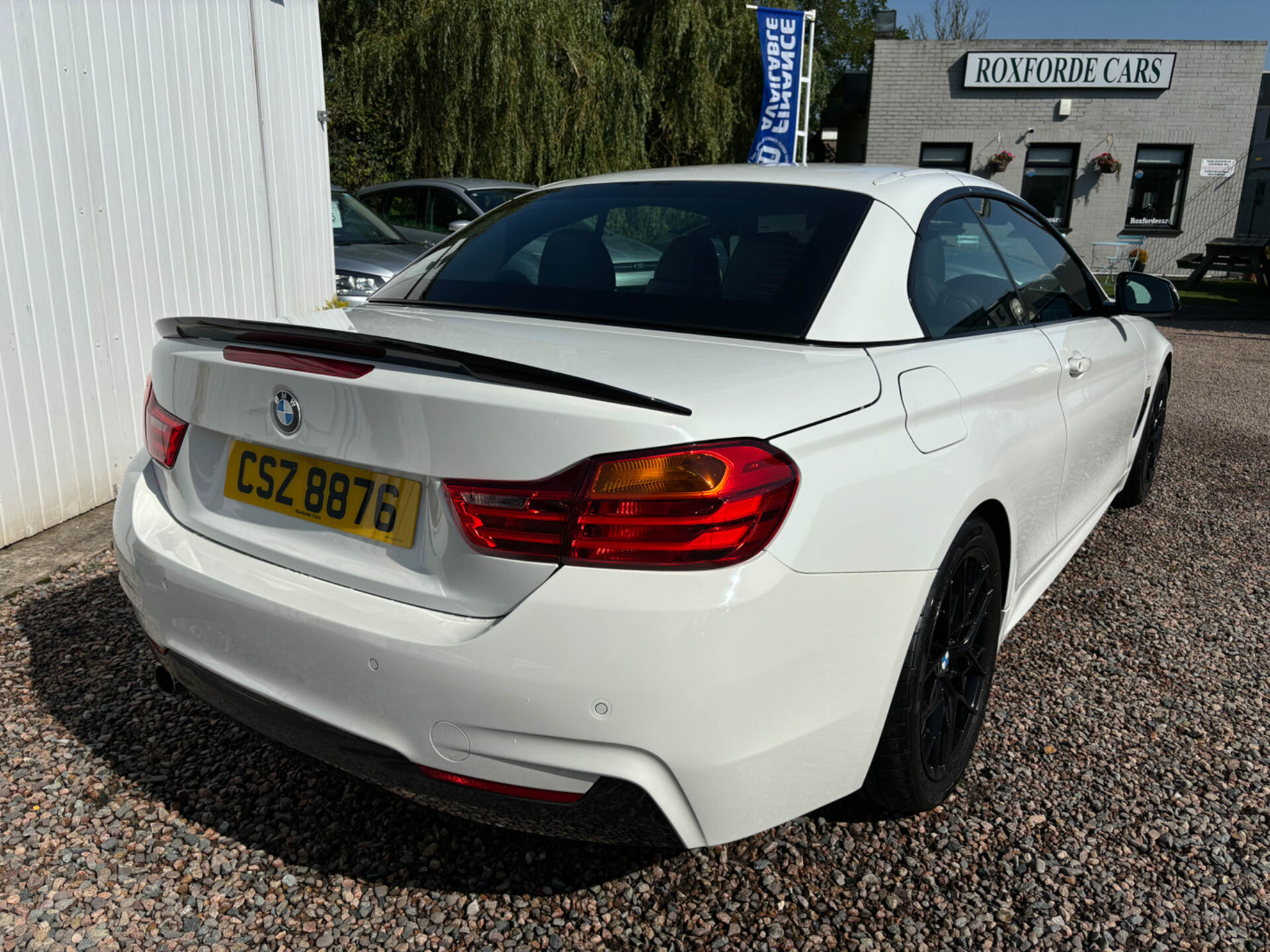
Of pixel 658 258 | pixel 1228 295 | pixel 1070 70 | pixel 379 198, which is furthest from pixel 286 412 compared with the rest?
pixel 1070 70

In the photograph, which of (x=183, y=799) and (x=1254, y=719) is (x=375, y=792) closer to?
(x=183, y=799)

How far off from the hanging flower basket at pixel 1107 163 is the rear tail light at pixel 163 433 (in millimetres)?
20285

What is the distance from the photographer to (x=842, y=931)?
1.92m

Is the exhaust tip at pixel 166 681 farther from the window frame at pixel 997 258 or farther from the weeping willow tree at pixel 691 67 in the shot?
the weeping willow tree at pixel 691 67

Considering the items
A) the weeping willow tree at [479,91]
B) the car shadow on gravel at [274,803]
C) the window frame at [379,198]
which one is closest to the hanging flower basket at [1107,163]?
the weeping willow tree at [479,91]

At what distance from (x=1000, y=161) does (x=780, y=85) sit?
6302 mm

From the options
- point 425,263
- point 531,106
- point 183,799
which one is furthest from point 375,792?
point 531,106

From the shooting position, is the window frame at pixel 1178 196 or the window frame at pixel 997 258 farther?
the window frame at pixel 1178 196

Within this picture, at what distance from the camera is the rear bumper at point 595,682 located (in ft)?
5.04

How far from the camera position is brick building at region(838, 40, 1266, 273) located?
18562 mm

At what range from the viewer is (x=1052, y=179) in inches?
771

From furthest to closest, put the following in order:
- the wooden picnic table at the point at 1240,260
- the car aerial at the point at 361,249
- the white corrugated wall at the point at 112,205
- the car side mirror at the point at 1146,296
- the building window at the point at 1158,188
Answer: the building window at the point at 1158,188, the wooden picnic table at the point at 1240,260, the car aerial at the point at 361,249, the white corrugated wall at the point at 112,205, the car side mirror at the point at 1146,296

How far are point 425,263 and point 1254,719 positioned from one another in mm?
2709

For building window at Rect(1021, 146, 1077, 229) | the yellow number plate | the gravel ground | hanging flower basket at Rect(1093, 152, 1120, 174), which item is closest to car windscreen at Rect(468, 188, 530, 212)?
the gravel ground
